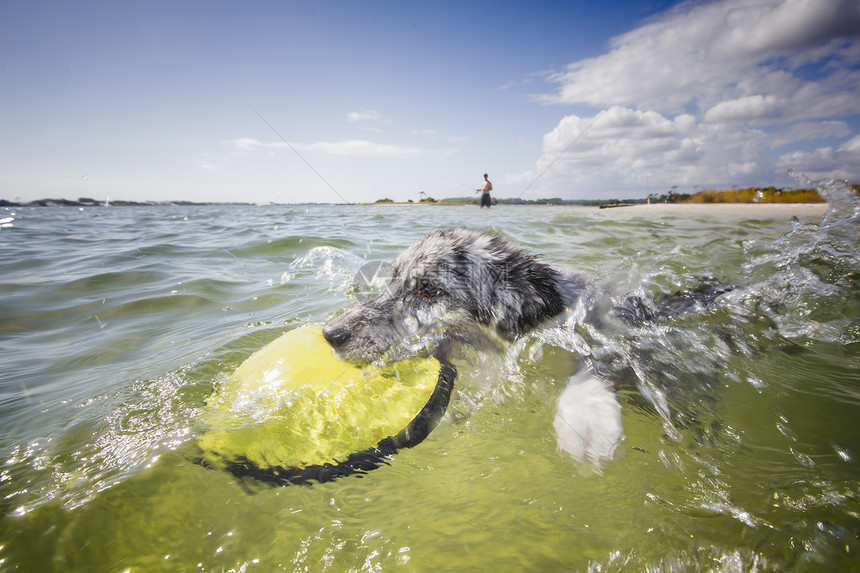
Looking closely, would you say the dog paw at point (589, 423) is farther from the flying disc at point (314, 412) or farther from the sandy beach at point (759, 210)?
the sandy beach at point (759, 210)

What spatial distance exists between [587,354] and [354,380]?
6.87 ft

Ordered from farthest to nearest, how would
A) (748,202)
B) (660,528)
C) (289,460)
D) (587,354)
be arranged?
1. (748,202)
2. (587,354)
3. (289,460)
4. (660,528)

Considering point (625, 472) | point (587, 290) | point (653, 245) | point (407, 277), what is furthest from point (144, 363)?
point (653, 245)

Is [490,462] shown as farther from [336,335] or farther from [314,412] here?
[336,335]

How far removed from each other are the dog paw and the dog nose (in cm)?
173

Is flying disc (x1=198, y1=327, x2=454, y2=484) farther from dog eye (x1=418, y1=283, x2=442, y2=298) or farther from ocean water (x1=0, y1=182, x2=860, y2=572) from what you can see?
dog eye (x1=418, y1=283, x2=442, y2=298)

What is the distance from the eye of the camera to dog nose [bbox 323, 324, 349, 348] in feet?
9.14

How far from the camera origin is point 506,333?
3.25 m

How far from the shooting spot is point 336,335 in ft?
9.24

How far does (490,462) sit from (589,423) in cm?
72

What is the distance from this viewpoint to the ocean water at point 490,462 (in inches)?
57.8

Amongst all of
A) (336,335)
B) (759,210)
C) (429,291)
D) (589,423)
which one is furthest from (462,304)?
(759,210)

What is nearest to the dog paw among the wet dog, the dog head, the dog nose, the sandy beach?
the wet dog

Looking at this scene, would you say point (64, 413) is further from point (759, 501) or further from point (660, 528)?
point (759, 501)
